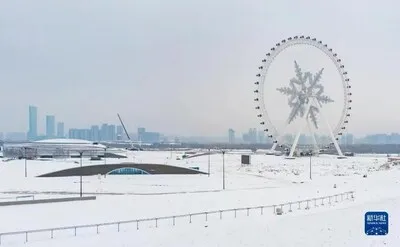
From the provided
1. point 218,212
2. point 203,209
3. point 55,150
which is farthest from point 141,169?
point 55,150

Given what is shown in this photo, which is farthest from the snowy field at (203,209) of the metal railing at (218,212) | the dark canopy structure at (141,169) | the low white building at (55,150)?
the low white building at (55,150)

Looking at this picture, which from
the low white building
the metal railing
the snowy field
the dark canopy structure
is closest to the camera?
the snowy field

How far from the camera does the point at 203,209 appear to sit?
135 feet

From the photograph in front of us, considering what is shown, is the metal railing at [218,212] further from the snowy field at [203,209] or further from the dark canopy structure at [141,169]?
the dark canopy structure at [141,169]

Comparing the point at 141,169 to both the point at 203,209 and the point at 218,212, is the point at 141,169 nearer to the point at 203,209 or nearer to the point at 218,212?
the point at 203,209

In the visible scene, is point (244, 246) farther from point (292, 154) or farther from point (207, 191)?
point (292, 154)

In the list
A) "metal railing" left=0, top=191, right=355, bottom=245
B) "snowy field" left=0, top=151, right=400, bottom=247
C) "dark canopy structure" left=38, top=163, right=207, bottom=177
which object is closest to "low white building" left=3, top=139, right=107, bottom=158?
"dark canopy structure" left=38, top=163, right=207, bottom=177

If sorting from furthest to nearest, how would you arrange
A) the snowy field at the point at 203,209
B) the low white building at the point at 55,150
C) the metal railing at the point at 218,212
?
the low white building at the point at 55,150, the metal railing at the point at 218,212, the snowy field at the point at 203,209

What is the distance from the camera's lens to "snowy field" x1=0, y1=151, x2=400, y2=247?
27.6 m

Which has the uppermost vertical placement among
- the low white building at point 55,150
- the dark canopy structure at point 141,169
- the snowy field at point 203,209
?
the low white building at point 55,150

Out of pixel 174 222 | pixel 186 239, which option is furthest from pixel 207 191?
pixel 186 239

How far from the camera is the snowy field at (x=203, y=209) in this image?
27.6 metres

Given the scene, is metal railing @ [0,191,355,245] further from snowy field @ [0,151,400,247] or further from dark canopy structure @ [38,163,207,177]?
dark canopy structure @ [38,163,207,177]

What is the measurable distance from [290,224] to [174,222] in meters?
7.97
